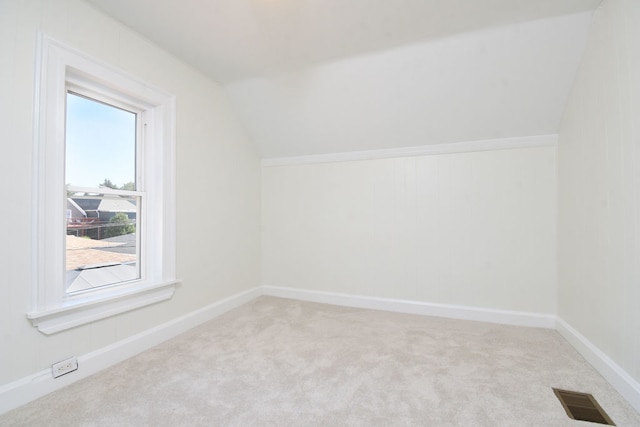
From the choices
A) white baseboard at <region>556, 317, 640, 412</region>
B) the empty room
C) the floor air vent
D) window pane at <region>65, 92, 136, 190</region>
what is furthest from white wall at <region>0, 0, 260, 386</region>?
white baseboard at <region>556, 317, 640, 412</region>

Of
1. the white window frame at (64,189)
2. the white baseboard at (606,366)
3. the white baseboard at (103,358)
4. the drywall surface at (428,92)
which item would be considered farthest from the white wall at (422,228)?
the white window frame at (64,189)

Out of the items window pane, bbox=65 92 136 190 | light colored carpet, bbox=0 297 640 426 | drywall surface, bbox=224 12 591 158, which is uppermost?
drywall surface, bbox=224 12 591 158

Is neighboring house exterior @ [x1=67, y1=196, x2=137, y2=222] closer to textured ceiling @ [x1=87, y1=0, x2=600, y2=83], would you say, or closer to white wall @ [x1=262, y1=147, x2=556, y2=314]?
textured ceiling @ [x1=87, y1=0, x2=600, y2=83]

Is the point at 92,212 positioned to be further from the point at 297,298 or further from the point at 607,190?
the point at 607,190

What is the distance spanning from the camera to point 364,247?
10.6ft

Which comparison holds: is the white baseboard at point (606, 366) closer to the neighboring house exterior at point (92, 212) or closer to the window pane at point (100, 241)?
the window pane at point (100, 241)

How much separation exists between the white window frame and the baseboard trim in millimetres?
1540

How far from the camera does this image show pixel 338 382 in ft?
5.71

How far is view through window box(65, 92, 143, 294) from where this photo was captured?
6.22 feet

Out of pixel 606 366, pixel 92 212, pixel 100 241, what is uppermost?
pixel 92 212

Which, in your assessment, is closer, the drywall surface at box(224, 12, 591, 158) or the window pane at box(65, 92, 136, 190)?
the window pane at box(65, 92, 136, 190)

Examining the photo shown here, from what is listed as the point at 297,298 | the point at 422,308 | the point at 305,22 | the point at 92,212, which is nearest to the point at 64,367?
the point at 92,212

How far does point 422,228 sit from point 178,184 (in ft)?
7.95

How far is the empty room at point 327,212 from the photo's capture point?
155cm
